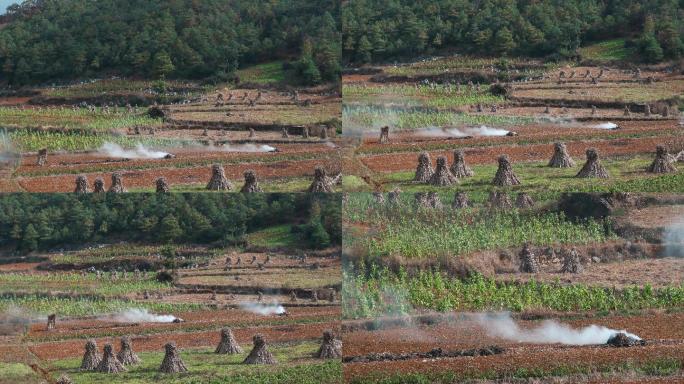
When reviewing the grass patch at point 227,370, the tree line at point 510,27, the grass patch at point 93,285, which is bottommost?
the grass patch at point 227,370

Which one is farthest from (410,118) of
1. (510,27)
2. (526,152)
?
(510,27)

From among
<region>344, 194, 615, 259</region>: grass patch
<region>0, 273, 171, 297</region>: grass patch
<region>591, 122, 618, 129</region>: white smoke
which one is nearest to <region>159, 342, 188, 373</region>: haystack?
<region>0, 273, 171, 297</region>: grass patch

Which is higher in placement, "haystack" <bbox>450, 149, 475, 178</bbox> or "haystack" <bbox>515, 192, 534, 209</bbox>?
"haystack" <bbox>450, 149, 475, 178</bbox>

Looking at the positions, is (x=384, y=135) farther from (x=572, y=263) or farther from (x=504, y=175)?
(x=572, y=263)

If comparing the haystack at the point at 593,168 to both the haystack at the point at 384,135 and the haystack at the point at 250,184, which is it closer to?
the haystack at the point at 384,135

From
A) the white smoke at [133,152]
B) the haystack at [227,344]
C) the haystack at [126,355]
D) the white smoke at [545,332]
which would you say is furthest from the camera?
the white smoke at [133,152]

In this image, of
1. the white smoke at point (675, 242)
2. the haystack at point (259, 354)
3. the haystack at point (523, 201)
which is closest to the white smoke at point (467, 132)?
the haystack at point (523, 201)

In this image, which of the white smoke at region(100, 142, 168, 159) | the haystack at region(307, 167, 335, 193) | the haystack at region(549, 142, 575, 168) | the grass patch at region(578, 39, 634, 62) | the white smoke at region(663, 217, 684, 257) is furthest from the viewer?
the grass patch at region(578, 39, 634, 62)

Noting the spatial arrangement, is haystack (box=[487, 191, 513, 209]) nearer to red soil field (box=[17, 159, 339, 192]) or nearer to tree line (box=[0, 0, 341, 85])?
red soil field (box=[17, 159, 339, 192])

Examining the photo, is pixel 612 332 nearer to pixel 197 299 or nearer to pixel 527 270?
pixel 527 270
